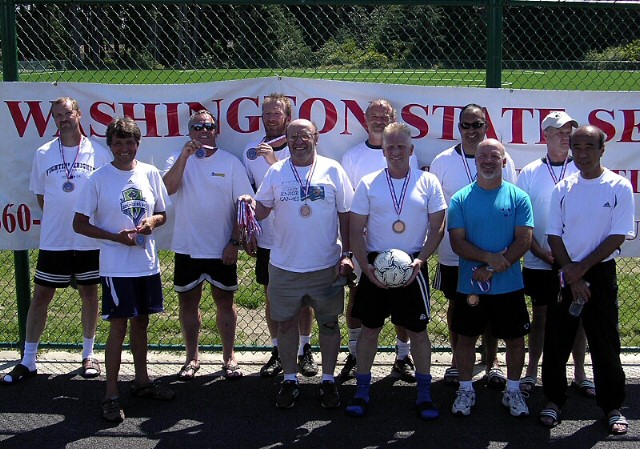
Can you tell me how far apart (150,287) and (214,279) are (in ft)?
2.09

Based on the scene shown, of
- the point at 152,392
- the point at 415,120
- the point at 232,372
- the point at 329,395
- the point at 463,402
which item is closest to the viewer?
the point at 463,402

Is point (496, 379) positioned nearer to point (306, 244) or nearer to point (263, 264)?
point (306, 244)

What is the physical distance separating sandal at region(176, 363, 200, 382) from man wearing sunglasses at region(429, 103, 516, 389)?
6.24ft

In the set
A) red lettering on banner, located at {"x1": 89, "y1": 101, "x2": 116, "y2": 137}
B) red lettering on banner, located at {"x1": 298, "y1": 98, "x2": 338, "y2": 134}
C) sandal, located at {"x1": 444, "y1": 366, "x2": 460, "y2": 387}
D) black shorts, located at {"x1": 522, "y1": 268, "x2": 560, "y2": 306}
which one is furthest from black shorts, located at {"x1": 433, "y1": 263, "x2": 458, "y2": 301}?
red lettering on banner, located at {"x1": 89, "y1": 101, "x2": 116, "y2": 137}

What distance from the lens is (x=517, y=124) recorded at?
232 inches

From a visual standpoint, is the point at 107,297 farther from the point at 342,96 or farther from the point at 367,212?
the point at 342,96

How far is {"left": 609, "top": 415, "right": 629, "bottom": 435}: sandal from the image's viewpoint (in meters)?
4.78

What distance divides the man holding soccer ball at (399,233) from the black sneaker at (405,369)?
0.62 m

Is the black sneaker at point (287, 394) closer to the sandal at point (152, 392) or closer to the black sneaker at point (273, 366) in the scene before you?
the black sneaker at point (273, 366)

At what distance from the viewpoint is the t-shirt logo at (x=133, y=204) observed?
16.3 feet

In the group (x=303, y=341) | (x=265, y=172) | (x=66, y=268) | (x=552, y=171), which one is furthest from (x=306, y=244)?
(x=66, y=268)

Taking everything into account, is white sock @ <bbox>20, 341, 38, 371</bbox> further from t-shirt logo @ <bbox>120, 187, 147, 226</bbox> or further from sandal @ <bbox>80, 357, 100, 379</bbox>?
t-shirt logo @ <bbox>120, 187, 147, 226</bbox>

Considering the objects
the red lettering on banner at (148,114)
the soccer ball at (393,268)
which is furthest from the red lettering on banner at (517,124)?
the red lettering on banner at (148,114)

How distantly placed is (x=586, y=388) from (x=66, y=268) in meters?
3.80
